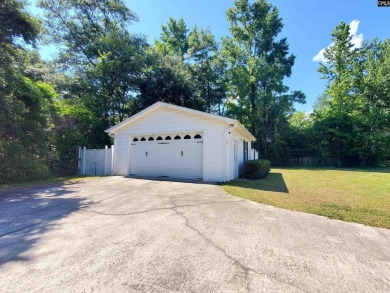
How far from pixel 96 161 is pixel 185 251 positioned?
11.0 m

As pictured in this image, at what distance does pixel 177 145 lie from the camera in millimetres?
9977

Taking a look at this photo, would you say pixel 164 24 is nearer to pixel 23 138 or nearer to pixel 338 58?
pixel 338 58

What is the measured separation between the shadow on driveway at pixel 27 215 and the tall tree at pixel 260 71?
65.7ft

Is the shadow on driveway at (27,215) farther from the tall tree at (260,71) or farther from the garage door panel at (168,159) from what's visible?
the tall tree at (260,71)

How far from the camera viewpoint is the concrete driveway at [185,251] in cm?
209

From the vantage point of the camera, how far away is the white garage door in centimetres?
953

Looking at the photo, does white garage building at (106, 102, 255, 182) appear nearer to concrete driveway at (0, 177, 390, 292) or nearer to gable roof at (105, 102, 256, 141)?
gable roof at (105, 102, 256, 141)

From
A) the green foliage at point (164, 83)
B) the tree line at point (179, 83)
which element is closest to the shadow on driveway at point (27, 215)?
the tree line at point (179, 83)

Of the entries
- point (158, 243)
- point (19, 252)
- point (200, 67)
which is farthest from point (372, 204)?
point (200, 67)

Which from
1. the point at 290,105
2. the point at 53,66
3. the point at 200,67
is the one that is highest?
the point at 200,67

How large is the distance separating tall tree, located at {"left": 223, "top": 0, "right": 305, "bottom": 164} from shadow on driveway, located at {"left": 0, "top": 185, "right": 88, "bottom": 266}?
65.7 feet

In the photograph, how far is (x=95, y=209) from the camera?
4.71m

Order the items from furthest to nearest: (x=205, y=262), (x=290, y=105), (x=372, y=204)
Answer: (x=290, y=105)
(x=372, y=204)
(x=205, y=262)

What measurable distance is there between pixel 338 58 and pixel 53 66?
3182cm
